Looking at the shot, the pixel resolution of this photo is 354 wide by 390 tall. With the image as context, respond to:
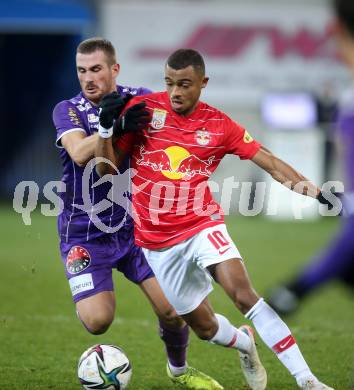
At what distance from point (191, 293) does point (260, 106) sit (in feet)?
57.4

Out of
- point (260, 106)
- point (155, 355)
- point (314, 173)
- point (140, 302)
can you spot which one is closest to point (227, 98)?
point (260, 106)

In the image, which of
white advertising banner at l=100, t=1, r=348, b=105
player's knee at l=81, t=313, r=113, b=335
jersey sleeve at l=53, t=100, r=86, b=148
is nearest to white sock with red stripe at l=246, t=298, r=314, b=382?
player's knee at l=81, t=313, r=113, b=335

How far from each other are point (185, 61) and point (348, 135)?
260 cm

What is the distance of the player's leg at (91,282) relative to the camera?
6785 millimetres

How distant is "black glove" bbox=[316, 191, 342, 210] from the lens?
6252mm

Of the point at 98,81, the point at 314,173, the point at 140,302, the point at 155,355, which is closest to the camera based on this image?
the point at 98,81

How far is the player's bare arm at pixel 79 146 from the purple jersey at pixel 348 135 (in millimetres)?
2621

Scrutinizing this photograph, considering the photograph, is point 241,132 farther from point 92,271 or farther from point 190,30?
point 190,30

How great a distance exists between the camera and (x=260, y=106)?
23.6 meters

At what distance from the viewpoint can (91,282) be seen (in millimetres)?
6957

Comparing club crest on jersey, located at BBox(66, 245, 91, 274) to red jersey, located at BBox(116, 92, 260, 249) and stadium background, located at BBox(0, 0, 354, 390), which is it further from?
stadium background, located at BBox(0, 0, 354, 390)

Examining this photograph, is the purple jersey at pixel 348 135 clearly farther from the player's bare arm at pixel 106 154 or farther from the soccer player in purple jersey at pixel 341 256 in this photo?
the player's bare arm at pixel 106 154

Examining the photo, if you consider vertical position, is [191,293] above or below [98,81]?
below

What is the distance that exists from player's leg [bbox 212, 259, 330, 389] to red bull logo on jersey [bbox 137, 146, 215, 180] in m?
0.79
